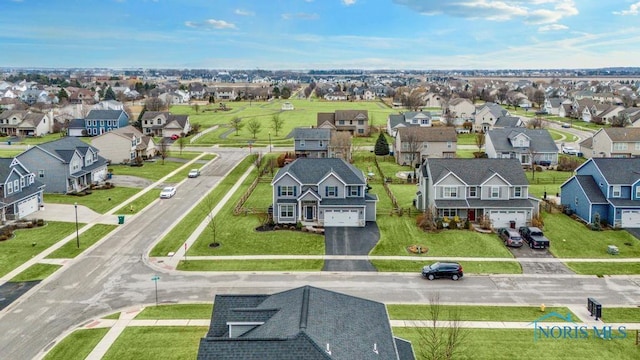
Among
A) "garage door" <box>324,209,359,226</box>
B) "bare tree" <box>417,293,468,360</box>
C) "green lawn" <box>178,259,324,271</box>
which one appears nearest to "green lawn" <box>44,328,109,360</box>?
"green lawn" <box>178,259,324,271</box>

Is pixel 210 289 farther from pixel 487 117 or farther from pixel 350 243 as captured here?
pixel 487 117

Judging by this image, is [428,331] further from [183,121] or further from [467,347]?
[183,121]

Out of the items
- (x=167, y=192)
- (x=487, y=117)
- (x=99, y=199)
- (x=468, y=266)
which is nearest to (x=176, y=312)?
(x=468, y=266)

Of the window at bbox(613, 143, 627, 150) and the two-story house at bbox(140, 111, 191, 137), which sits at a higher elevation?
the two-story house at bbox(140, 111, 191, 137)

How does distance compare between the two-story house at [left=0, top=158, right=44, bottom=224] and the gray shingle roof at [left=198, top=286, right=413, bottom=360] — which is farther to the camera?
the two-story house at [left=0, top=158, right=44, bottom=224]

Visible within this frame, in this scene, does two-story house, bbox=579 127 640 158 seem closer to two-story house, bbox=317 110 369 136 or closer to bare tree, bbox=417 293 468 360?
two-story house, bbox=317 110 369 136

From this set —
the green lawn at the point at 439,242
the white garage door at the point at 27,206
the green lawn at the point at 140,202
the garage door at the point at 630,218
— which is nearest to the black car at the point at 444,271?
the green lawn at the point at 439,242

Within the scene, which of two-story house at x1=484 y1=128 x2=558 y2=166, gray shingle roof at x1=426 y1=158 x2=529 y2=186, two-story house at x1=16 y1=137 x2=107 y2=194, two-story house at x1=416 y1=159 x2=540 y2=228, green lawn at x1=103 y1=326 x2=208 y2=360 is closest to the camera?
green lawn at x1=103 y1=326 x2=208 y2=360
